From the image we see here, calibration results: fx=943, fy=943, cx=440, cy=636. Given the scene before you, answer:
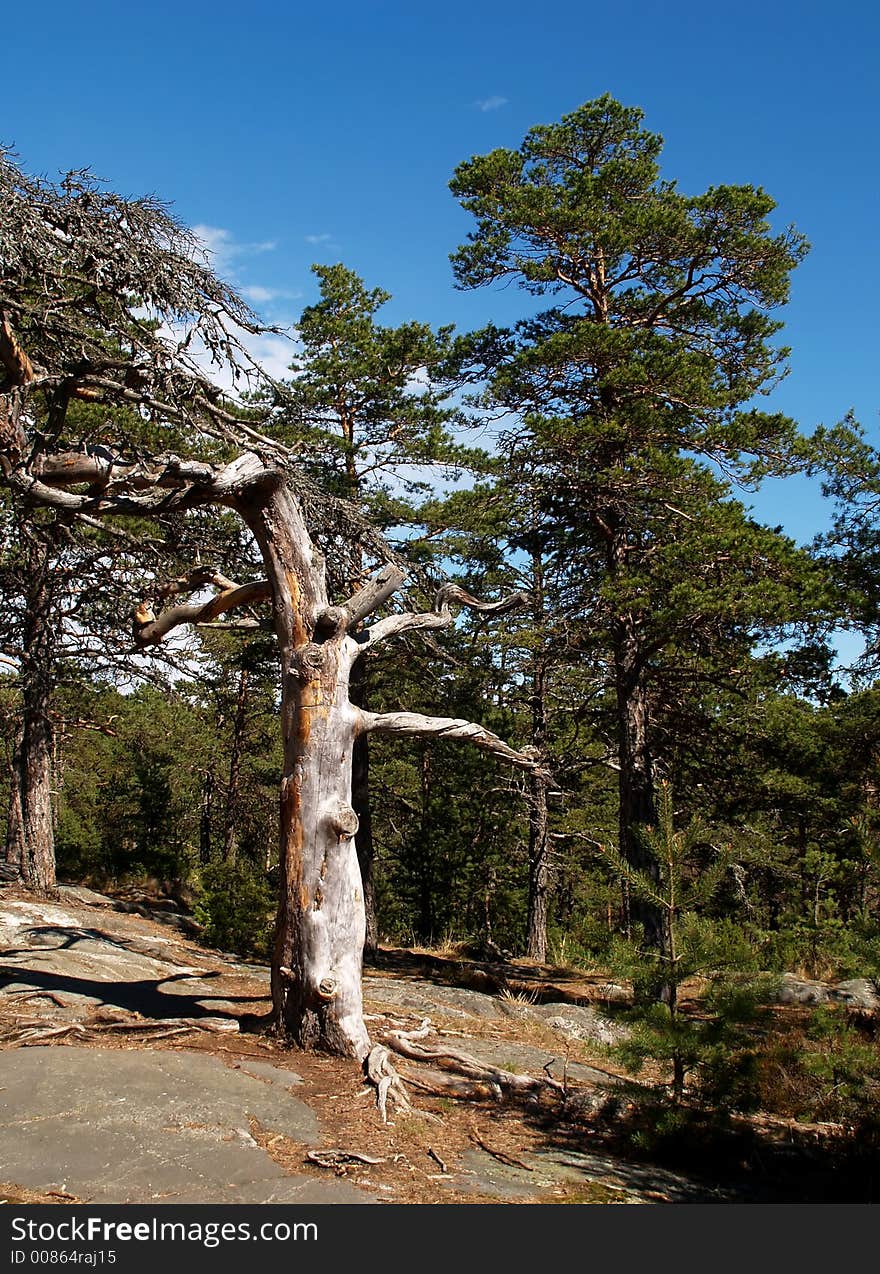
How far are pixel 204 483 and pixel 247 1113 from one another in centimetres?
483

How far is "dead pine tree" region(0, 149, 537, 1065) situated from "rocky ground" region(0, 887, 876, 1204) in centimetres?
93

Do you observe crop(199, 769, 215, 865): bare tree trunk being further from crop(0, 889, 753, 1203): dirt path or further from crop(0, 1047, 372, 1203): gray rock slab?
crop(0, 1047, 372, 1203): gray rock slab

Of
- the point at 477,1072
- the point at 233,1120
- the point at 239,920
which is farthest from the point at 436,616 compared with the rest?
the point at 239,920

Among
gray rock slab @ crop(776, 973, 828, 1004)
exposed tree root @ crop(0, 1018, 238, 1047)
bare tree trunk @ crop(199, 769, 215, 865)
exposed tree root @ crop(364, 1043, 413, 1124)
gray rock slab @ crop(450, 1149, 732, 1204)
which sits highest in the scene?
bare tree trunk @ crop(199, 769, 215, 865)

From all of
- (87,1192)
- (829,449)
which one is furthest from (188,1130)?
(829,449)

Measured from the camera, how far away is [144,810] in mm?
27109

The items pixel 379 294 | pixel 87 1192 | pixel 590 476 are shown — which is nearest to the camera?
pixel 87 1192

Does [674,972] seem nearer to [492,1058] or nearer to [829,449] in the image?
[492,1058]

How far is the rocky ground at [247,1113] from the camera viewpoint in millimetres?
5211

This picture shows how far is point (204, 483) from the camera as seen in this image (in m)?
7.98

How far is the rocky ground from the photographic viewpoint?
17.1ft

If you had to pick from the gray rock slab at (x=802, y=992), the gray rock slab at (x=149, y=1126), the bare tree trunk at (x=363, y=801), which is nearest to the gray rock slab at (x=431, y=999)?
the bare tree trunk at (x=363, y=801)

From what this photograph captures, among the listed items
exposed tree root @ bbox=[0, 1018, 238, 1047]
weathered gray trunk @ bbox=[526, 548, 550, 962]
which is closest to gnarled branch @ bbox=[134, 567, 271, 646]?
exposed tree root @ bbox=[0, 1018, 238, 1047]

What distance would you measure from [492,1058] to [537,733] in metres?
9.21
